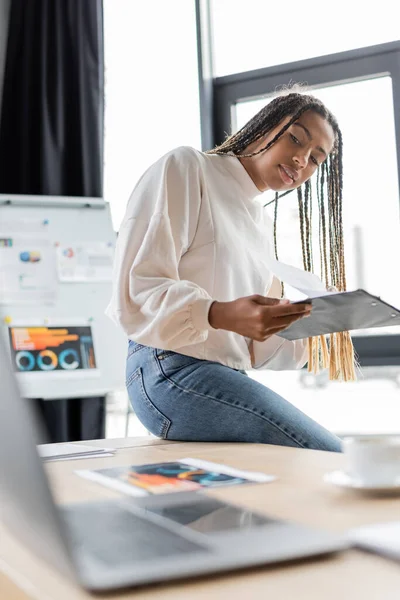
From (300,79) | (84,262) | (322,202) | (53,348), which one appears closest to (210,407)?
(322,202)

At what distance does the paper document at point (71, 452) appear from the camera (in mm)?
1187

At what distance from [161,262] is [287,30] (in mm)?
1868

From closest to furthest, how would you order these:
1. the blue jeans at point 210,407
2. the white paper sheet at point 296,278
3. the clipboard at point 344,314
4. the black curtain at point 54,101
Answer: the clipboard at point 344,314 < the white paper sheet at point 296,278 < the blue jeans at point 210,407 < the black curtain at point 54,101

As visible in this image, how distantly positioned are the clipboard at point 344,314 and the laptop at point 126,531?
1.66 feet

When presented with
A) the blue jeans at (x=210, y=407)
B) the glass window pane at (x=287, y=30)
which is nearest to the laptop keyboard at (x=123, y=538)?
the blue jeans at (x=210, y=407)

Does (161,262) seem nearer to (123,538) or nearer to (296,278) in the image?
(296,278)

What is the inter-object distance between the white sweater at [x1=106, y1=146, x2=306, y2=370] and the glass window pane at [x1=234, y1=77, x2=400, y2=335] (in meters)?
0.93

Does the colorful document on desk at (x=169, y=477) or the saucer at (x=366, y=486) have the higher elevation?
the saucer at (x=366, y=486)

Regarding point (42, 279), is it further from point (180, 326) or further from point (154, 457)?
point (154, 457)

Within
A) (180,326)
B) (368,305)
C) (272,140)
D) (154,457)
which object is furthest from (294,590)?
(272,140)

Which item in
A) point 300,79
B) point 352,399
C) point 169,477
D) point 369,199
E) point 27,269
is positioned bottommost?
point 352,399

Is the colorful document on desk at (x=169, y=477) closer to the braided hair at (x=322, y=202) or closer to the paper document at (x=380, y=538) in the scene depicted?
the paper document at (x=380, y=538)

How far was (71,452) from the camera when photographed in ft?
4.08

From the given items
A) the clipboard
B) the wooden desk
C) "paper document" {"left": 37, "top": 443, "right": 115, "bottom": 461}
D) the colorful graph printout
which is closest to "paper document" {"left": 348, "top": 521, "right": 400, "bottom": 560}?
the wooden desk
